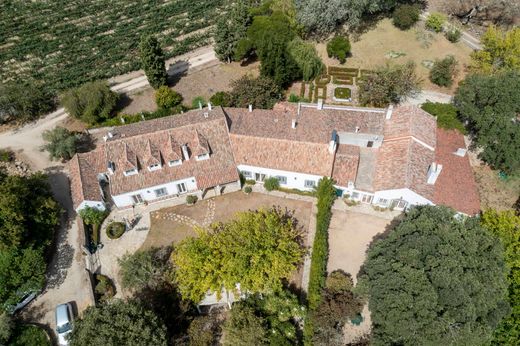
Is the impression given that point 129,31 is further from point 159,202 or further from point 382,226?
point 382,226

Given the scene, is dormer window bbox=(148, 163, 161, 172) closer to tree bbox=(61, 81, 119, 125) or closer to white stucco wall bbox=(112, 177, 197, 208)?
white stucco wall bbox=(112, 177, 197, 208)

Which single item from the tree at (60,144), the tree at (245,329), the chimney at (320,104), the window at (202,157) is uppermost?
the chimney at (320,104)

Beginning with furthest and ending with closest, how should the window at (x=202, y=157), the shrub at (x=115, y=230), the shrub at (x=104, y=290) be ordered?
the window at (x=202, y=157) → the shrub at (x=115, y=230) → the shrub at (x=104, y=290)

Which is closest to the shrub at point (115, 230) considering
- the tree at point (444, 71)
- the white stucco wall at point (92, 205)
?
the white stucco wall at point (92, 205)

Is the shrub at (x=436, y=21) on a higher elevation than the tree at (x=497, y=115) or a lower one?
higher

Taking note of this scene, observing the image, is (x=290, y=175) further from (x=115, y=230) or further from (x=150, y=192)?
(x=115, y=230)

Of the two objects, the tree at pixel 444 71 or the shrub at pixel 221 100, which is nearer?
the shrub at pixel 221 100

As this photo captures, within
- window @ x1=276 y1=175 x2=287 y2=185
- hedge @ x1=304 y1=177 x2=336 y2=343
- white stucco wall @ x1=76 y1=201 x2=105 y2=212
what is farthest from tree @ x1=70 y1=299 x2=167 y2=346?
window @ x1=276 y1=175 x2=287 y2=185

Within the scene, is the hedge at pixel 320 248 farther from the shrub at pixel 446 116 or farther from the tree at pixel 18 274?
the tree at pixel 18 274
